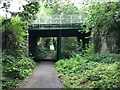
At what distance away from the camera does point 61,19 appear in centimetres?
2956

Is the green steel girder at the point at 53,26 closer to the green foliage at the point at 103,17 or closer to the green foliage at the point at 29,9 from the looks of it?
the green foliage at the point at 103,17

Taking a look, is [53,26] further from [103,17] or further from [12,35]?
[103,17]

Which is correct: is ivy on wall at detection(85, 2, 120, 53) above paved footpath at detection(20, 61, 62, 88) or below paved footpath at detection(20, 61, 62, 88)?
above

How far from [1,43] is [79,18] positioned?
1249 centimetres

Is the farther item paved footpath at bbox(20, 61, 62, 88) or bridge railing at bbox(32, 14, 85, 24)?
bridge railing at bbox(32, 14, 85, 24)

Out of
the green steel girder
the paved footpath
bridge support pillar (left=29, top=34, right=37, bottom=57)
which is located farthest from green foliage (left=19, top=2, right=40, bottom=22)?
bridge support pillar (left=29, top=34, right=37, bottom=57)

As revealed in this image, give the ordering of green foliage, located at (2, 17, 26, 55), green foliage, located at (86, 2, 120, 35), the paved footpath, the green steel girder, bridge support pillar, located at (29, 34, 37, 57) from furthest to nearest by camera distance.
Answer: bridge support pillar, located at (29, 34, 37, 57) → the green steel girder → green foliage, located at (2, 17, 26, 55) → green foliage, located at (86, 2, 120, 35) → the paved footpath

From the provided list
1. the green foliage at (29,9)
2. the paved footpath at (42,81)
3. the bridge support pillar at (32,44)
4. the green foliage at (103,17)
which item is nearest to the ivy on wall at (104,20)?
the green foliage at (103,17)

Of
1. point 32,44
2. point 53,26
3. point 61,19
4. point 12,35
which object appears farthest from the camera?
point 32,44

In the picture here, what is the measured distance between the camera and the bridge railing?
95.9ft

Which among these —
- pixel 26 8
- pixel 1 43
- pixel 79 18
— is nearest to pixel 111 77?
pixel 26 8

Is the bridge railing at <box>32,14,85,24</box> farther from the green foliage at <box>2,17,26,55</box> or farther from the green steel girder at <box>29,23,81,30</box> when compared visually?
the green foliage at <box>2,17,26,55</box>

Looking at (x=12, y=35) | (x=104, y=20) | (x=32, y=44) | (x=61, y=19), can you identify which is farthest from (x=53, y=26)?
(x=104, y=20)

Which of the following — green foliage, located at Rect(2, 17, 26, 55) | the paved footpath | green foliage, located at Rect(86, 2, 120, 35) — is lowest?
the paved footpath
